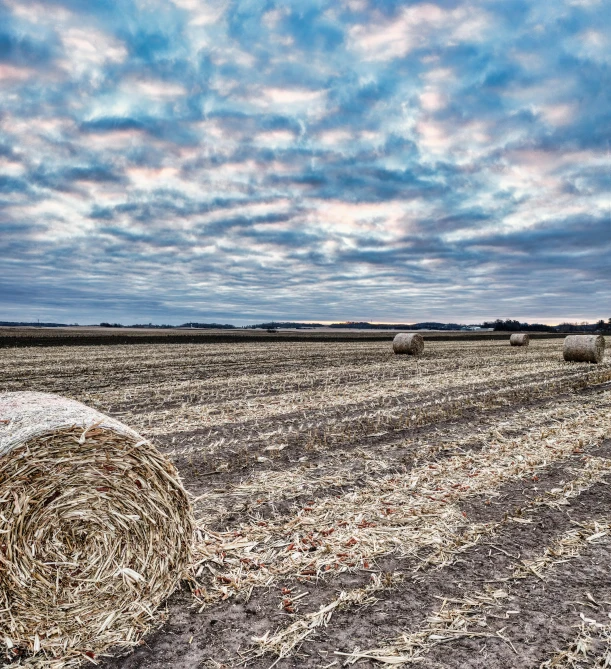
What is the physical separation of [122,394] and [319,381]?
24.8ft

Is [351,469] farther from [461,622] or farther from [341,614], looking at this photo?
[461,622]

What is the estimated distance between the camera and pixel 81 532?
4.59 m

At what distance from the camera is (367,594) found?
488cm

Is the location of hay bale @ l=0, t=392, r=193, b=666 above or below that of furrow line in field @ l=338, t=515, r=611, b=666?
above

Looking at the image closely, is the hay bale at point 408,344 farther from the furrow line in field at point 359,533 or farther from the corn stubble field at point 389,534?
the furrow line in field at point 359,533

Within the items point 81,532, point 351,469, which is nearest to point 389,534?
point 351,469

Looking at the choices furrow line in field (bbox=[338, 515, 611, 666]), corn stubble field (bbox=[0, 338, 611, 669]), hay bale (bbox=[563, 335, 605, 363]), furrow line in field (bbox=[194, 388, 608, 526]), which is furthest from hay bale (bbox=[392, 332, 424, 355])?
furrow line in field (bbox=[338, 515, 611, 666])

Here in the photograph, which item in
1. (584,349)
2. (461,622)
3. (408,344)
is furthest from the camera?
(408,344)

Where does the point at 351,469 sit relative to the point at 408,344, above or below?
below

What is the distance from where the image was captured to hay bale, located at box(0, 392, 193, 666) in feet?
13.9

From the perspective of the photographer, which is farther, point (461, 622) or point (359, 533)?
point (359, 533)

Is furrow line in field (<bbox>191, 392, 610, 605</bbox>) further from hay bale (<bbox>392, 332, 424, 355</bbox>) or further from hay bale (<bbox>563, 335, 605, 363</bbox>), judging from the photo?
hay bale (<bbox>392, 332, 424, 355</bbox>)

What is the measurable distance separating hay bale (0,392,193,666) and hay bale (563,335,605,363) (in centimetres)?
2692

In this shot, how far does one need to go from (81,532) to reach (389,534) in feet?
11.9
